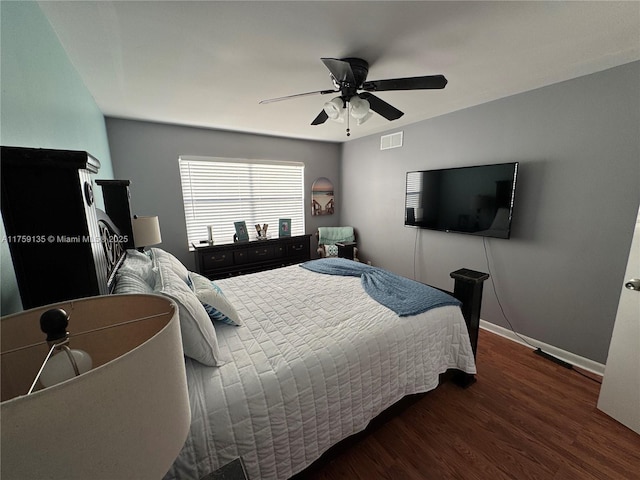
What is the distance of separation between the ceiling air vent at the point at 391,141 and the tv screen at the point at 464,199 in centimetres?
52

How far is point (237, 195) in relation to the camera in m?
3.88

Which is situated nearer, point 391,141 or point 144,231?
point 144,231

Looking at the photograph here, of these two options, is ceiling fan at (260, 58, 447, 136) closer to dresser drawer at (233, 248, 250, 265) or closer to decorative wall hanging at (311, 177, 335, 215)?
dresser drawer at (233, 248, 250, 265)

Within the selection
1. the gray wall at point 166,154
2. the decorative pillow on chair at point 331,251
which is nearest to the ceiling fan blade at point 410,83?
the gray wall at point 166,154

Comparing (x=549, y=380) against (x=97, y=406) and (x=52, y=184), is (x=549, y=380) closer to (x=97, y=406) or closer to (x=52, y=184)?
(x=97, y=406)

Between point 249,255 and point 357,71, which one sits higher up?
point 357,71

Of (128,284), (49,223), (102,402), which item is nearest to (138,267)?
(128,284)

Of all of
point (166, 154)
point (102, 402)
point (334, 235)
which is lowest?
point (334, 235)

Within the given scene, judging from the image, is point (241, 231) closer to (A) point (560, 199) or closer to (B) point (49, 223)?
(B) point (49, 223)

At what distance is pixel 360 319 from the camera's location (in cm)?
162

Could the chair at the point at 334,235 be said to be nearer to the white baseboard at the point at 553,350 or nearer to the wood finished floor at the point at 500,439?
the white baseboard at the point at 553,350

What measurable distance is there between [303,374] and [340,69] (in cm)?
174

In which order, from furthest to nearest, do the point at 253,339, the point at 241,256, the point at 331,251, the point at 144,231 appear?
1. the point at 331,251
2. the point at 241,256
3. the point at 144,231
4. the point at 253,339

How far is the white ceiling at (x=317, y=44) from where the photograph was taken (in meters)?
1.32
